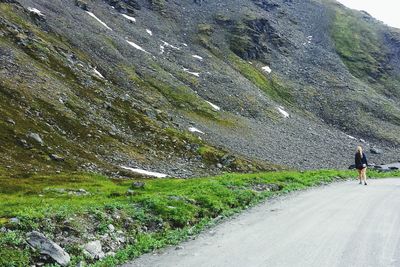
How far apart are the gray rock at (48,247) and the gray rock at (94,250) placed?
832 millimetres

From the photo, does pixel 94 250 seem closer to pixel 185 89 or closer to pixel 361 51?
pixel 185 89

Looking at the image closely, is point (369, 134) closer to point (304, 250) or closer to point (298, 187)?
point (298, 187)

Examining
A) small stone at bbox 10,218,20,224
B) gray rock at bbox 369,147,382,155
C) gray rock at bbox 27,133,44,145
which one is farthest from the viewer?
gray rock at bbox 369,147,382,155

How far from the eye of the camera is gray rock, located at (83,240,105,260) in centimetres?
1338

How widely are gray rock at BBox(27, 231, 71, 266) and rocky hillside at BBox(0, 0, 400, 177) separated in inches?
1106

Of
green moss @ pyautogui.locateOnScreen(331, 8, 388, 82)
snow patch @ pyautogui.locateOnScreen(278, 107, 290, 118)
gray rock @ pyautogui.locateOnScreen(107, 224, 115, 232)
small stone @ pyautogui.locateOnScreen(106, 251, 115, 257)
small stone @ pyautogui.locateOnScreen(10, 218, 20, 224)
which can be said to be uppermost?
green moss @ pyautogui.locateOnScreen(331, 8, 388, 82)

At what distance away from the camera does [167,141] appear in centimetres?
6212

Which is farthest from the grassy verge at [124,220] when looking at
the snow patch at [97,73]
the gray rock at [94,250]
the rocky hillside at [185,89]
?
the snow patch at [97,73]

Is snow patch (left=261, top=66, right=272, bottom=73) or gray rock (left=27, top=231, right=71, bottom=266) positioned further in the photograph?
snow patch (left=261, top=66, right=272, bottom=73)

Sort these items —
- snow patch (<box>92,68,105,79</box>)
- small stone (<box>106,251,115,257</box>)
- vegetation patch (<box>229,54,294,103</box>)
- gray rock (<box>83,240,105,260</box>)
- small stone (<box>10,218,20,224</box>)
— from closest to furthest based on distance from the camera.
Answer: gray rock (<box>83,240,105,260</box>), small stone (<box>106,251,115,257</box>), small stone (<box>10,218,20,224</box>), snow patch (<box>92,68,105,79</box>), vegetation patch (<box>229,54,294,103</box>)

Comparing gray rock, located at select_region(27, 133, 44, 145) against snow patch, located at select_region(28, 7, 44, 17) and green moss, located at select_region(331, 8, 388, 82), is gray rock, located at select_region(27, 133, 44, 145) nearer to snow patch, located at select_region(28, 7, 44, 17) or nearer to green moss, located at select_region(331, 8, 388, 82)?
snow patch, located at select_region(28, 7, 44, 17)

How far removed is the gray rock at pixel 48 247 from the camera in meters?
12.4

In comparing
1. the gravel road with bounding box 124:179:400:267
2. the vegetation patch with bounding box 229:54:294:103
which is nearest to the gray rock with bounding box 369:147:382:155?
the vegetation patch with bounding box 229:54:294:103

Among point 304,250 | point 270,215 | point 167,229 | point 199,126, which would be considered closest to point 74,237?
point 167,229
